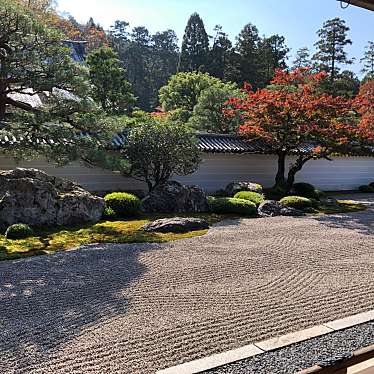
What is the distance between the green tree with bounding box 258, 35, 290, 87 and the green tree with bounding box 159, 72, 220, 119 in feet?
37.2

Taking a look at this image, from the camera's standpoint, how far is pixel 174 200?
36.9 feet

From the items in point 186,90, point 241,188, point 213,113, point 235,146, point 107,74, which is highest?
point 107,74

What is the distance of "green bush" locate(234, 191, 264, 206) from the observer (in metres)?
12.3

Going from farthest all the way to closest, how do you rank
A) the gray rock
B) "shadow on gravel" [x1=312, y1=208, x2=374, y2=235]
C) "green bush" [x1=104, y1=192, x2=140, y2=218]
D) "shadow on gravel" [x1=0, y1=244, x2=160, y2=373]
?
the gray rock < "green bush" [x1=104, y1=192, x2=140, y2=218] < "shadow on gravel" [x1=312, y1=208, x2=374, y2=235] < "shadow on gravel" [x1=0, y1=244, x2=160, y2=373]

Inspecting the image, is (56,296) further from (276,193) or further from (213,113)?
(213,113)

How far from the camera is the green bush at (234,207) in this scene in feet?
37.2

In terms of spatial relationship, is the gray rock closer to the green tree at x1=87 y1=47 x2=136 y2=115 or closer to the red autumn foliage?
the red autumn foliage

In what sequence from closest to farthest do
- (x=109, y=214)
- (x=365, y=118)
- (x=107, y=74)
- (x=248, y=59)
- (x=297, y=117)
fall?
(x=109, y=214)
(x=297, y=117)
(x=365, y=118)
(x=107, y=74)
(x=248, y=59)

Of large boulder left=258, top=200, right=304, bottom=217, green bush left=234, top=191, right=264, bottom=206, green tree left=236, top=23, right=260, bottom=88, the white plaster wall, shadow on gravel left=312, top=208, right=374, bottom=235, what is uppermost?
green tree left=236, top=23, right=260, bottom=88

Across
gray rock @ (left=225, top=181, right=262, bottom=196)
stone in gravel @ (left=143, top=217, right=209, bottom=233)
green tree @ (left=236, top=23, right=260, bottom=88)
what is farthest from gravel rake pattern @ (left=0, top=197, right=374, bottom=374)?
green tree @ (left=236, top=23, right=260, bottom=88)

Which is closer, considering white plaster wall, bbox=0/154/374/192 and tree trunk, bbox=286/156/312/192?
white plaster wall, bbox=0/154/374/192

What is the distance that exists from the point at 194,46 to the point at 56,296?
36.6 metres

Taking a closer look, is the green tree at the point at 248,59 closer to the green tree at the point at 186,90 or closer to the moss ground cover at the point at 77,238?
the green tree at the point at 186,90

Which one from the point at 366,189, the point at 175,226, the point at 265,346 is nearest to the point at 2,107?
the point at 175,226
